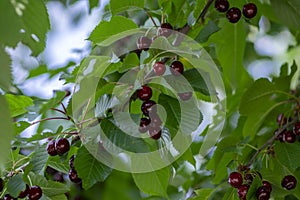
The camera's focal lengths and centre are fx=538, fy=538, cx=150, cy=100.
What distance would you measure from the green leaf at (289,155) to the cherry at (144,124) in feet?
1.20

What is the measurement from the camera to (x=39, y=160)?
3.46 feet

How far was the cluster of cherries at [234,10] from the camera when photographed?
125 cm

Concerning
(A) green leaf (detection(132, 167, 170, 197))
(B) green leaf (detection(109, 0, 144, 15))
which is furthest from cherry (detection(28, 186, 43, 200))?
(B) green leaf (detection(109, 0, 144, 15))

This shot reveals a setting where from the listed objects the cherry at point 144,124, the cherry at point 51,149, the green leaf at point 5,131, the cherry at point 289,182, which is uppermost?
the green leaf at point 5,131

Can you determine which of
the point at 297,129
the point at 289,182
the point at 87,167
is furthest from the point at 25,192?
the point at 297,129

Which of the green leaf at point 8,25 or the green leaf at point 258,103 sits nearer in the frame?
the green leaf at point 8,25

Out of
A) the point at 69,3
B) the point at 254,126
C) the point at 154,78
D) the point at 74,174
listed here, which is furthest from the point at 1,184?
the point at 69,3

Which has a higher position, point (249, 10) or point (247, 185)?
point (249, 10)

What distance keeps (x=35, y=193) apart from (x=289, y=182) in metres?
0.55

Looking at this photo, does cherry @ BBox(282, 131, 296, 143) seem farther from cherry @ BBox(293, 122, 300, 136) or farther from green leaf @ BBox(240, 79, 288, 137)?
green leaf @ BBox(240, 79, 288, 137)

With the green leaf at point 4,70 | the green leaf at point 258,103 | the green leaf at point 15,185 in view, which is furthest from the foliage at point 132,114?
the green leaf at point 4,70

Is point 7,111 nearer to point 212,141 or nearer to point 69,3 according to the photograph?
point 212,141

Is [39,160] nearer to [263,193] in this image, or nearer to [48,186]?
[48,186]

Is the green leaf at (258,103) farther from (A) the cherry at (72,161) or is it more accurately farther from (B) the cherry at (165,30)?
(A) the cherry at (72,161)
